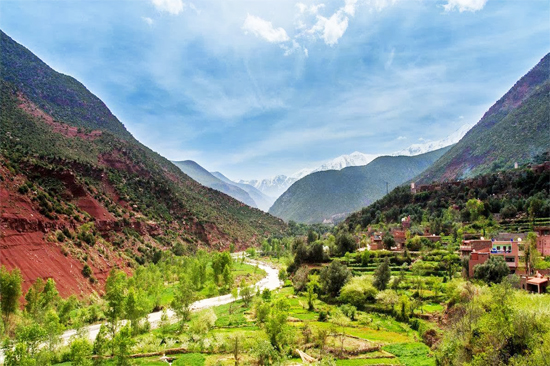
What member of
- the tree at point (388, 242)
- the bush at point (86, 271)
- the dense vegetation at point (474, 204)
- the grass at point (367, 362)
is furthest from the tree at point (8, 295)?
the dense vegetation at point (474, 204)

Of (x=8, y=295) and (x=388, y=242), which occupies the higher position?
(x=388, y=242)

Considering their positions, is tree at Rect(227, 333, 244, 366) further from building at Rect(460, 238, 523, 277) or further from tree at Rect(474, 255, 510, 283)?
building at Rect(460, 238, 523, 277)

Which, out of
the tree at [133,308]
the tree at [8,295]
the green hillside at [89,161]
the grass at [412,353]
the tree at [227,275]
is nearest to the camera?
the grass at [412,353]

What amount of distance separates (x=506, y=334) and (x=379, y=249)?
172ft

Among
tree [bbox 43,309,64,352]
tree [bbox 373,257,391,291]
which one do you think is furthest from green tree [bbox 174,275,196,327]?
tree [bbox 373,257,391,291]

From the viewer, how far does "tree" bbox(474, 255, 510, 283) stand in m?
43.9

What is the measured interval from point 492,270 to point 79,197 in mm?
75940

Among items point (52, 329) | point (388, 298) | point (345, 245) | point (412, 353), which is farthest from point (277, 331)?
point (345, 245)

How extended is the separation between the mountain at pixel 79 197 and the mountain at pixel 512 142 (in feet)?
313

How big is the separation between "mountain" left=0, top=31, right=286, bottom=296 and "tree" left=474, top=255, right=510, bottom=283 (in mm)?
54272

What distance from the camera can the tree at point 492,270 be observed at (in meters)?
43.9

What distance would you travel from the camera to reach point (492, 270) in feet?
145

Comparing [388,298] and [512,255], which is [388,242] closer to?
[512,255]

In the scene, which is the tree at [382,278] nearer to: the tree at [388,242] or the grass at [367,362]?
the grass at [367,362]
